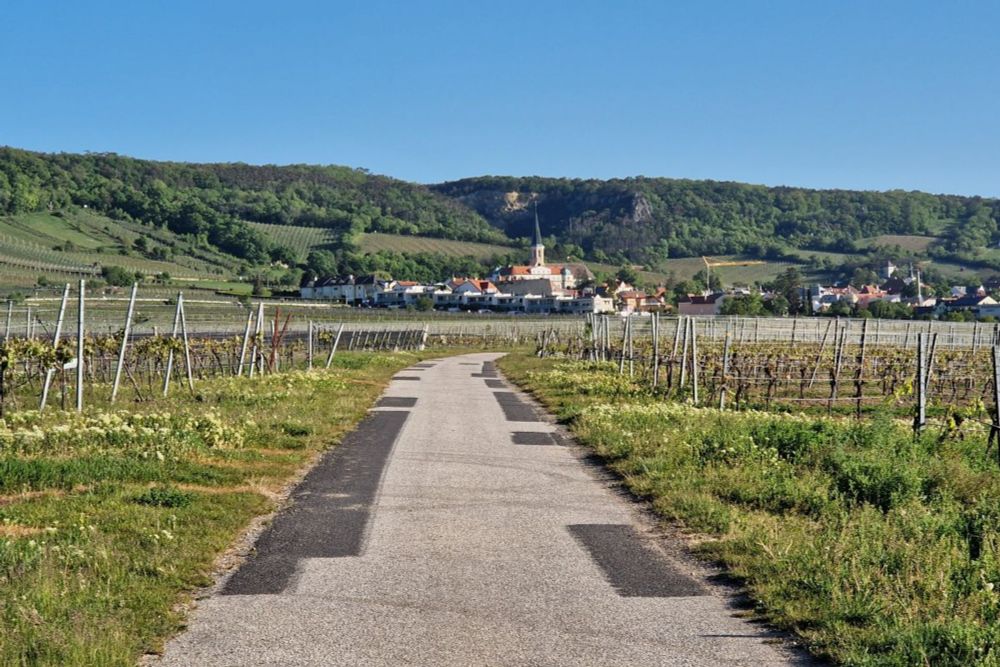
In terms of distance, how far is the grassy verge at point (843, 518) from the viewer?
6602 mm

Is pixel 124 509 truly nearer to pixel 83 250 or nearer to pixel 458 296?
pixel 83 250

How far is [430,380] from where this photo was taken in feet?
117

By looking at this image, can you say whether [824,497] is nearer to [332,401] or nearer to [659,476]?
[659,476]

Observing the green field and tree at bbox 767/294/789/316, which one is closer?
the green field

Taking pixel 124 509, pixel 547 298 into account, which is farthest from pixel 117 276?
pixel 124 509

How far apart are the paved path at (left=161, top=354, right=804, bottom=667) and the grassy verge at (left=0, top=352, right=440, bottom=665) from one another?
Answer: 1.29 feet

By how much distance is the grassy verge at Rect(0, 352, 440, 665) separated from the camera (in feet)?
21.3

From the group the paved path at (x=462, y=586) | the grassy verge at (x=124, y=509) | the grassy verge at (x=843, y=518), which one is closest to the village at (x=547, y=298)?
the grassy verge at (x=124, y=509)

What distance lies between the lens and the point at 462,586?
25.8 feet

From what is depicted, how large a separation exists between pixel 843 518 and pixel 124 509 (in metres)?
6.53

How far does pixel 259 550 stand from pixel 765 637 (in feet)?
14.2

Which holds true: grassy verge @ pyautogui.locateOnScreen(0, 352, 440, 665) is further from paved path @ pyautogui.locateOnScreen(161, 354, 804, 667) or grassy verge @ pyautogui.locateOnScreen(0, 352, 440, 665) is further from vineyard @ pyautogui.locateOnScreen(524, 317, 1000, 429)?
vineyard @ pyautogui.locateOnScreen(524, 317, 1000, 429)

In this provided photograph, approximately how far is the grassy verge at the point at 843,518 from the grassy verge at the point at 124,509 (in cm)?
410

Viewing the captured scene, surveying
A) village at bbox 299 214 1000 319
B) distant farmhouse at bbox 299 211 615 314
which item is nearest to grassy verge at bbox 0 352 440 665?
village at bbox 299 214 1000 319
